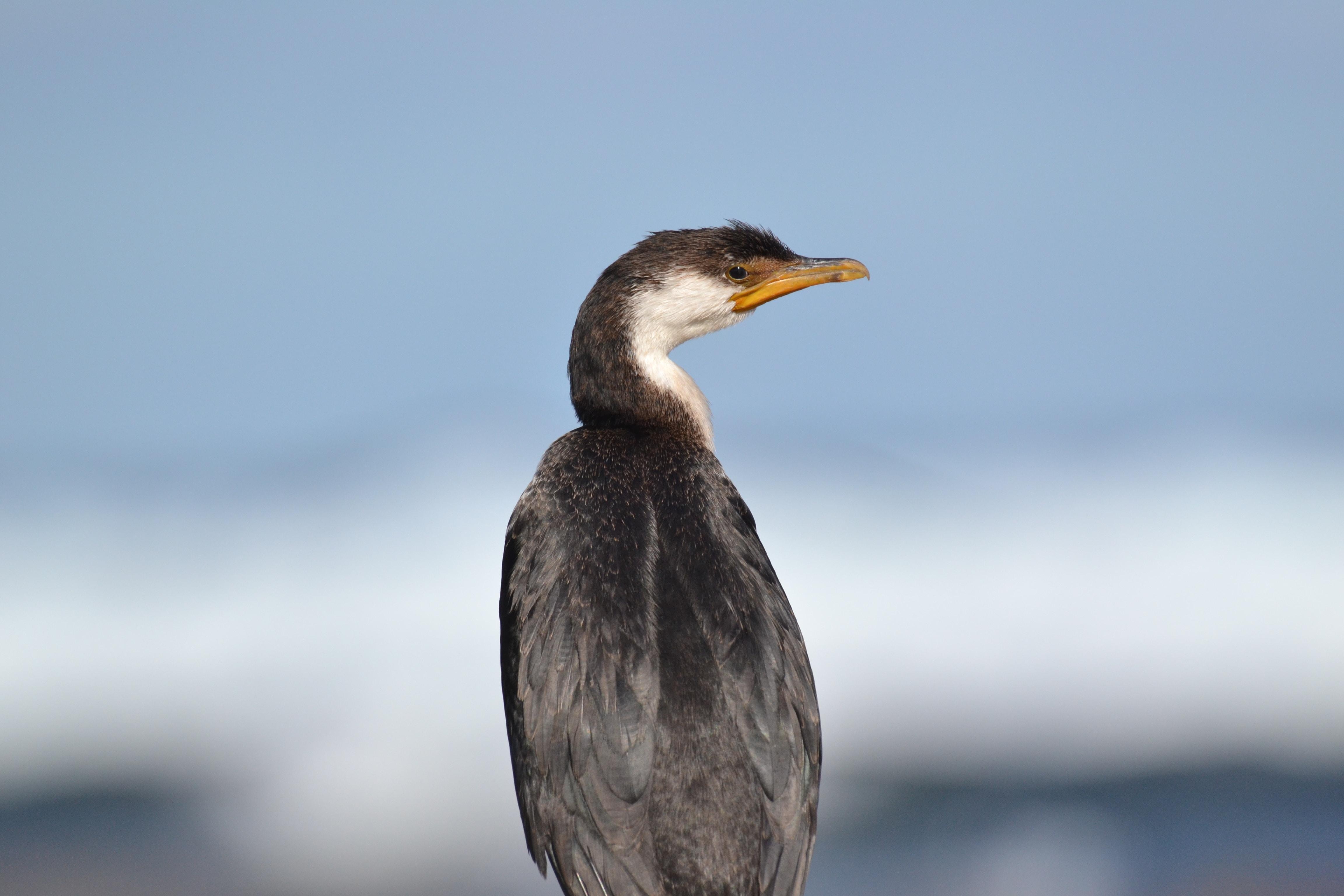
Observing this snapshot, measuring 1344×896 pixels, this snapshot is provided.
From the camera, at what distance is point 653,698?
6.02 metres

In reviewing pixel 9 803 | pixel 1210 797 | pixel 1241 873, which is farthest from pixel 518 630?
pixel 9 803

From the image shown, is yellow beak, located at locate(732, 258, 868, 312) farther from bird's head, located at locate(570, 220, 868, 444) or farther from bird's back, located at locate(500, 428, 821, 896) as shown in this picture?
bird's back, located at locate(500, 428, 821, 896)

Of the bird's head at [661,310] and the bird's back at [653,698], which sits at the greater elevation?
the bird's head at [661,310]

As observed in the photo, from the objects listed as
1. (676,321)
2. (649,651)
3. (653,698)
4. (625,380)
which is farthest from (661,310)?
(653,698)

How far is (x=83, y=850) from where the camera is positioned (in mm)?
63562

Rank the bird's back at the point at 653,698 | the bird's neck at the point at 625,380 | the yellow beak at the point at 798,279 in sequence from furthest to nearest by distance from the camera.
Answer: the yellow beak at the point at 798,279 → the bird's neck at the point at 625,380 → the bird's back at the point at 653,698

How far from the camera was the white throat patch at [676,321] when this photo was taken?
7336 millimetres

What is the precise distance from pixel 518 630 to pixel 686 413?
1.67 meters

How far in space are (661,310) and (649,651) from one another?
2110mm

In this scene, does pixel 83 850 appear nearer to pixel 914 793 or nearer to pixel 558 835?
pixel 914 793

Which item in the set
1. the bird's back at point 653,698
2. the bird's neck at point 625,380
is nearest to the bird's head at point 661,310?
the bird's neck at point 625,380

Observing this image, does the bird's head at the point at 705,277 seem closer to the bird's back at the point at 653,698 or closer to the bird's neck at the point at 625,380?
the bird's neck at the point at 625,380

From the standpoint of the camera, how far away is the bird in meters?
5.90

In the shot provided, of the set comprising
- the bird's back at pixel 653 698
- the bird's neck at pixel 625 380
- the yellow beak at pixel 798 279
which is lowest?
the bird's back at pixel 653 698
